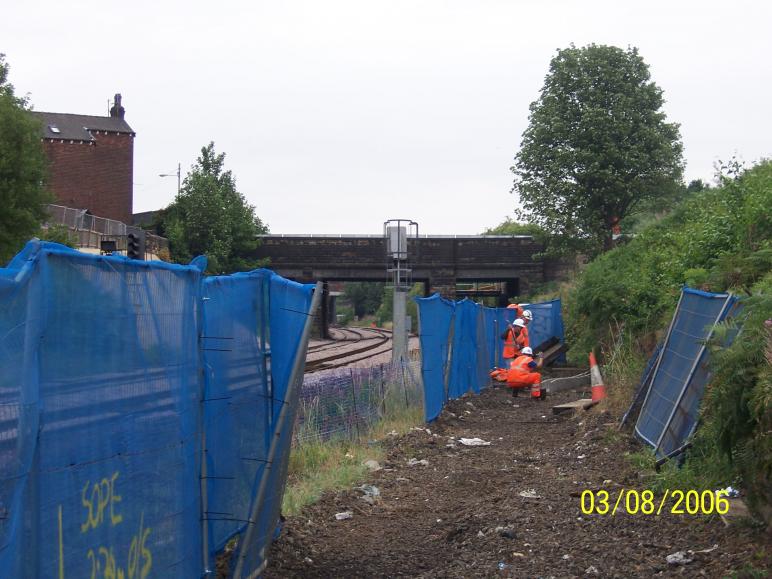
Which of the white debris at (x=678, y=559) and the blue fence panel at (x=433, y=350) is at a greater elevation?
the blue fence panel at (x=433, y=350)

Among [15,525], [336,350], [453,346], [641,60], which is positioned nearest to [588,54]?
[641,60]

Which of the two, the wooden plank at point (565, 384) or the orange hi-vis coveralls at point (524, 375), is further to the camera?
the wooden plank at point (565, 384)

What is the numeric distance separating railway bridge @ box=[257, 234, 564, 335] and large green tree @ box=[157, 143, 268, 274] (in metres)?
2.18

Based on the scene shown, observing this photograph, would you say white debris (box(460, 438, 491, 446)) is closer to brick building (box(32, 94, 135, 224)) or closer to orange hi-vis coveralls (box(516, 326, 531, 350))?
orange hi-vis coveralls (box(516, 326, 531, 350))

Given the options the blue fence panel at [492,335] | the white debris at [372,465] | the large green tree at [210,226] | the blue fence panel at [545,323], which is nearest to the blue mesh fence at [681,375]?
the white debris at [372,465]

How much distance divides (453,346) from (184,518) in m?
12.1

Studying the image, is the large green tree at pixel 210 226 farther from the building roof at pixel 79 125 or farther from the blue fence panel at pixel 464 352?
the blue fence panel at pixel 464 352

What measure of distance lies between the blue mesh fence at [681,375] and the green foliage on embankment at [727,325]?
15.4 inches

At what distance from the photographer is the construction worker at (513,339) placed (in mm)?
19172

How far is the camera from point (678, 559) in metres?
6.12

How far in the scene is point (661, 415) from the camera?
9.44 metres

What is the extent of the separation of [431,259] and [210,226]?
12.2 meters

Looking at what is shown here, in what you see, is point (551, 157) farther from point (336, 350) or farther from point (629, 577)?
point (629, 577)
